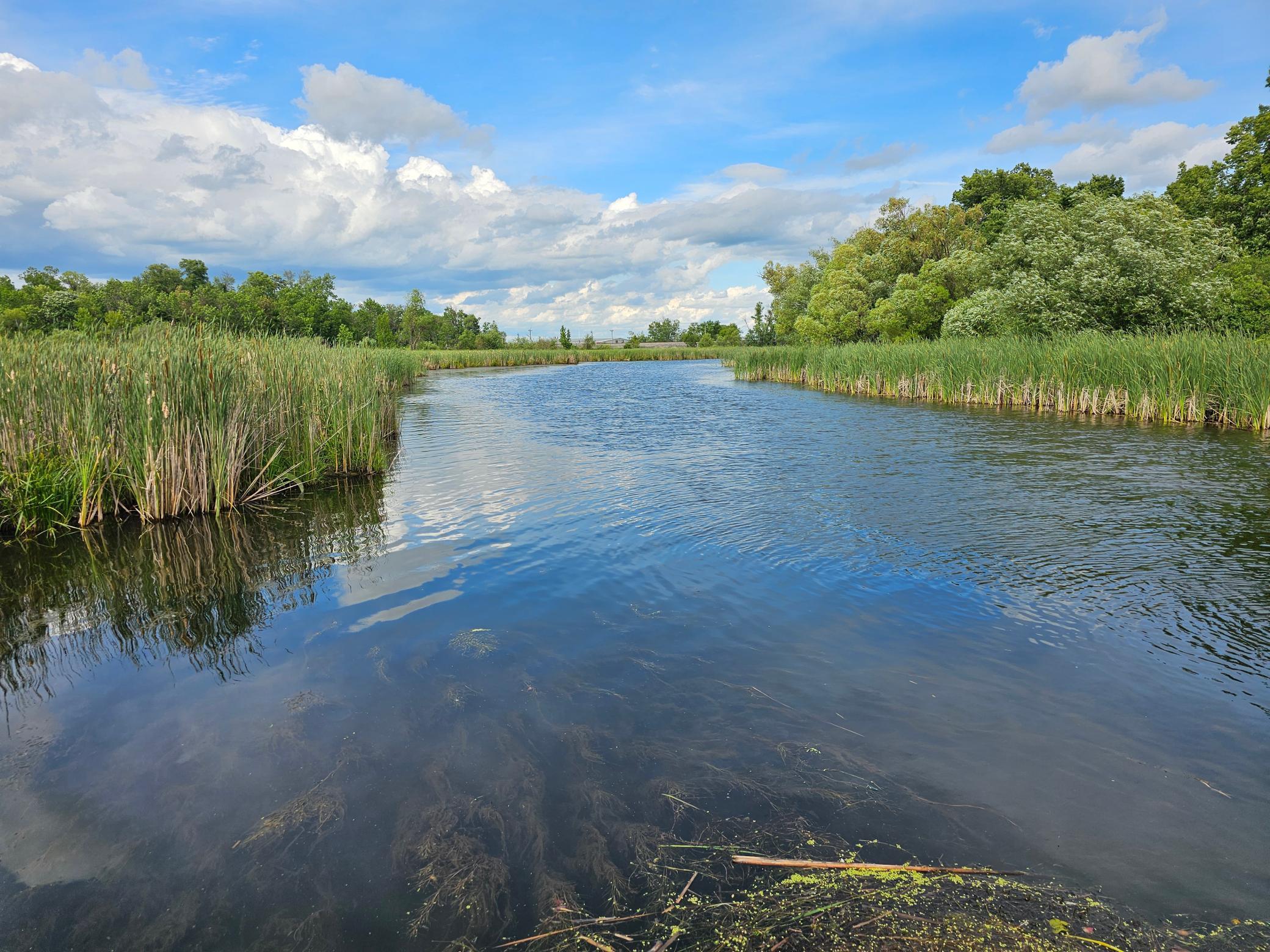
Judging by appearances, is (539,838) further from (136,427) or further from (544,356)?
(544,356)

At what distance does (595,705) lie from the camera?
15.4 ft

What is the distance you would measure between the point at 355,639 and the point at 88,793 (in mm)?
2165

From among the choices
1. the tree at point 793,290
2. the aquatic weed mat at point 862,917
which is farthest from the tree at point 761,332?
the aquatic weed mat at point 862,917

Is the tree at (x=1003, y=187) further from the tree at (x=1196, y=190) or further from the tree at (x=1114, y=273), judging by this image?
the tree at (x=1114, y=273)

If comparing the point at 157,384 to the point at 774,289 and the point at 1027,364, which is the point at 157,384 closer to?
the point at 1027,364

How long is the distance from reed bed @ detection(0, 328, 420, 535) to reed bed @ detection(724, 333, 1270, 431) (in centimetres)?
2106

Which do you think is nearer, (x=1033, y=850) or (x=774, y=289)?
(x=1033, y=850)

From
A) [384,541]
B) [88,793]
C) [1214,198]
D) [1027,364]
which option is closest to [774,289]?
[1214,198]

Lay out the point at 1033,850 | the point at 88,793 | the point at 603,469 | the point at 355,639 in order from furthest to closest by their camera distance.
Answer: the point at 603,469, the point at 355,639, the point at 88,793, the point at 1033,850

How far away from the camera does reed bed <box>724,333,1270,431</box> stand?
54.9 ft

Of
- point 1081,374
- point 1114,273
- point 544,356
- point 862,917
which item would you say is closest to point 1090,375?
point 1081,374

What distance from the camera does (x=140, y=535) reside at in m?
8.80

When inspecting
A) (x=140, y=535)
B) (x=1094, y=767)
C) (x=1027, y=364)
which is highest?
(x=1027, y=364)

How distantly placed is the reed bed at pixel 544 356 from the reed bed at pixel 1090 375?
28.1 meters
